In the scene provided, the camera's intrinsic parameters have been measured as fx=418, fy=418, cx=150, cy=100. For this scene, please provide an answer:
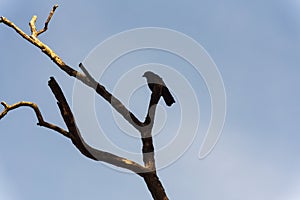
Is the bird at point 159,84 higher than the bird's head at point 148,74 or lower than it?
lower

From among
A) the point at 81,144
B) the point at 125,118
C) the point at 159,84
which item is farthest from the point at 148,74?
the point at 81,144

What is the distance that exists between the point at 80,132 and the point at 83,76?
132 cm

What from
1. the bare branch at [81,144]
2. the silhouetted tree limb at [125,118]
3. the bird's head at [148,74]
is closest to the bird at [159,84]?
the bird's head at [148,74]

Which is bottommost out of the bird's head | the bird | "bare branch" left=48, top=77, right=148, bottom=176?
"bare branch" left=48, top=77, right=148, bottom=176

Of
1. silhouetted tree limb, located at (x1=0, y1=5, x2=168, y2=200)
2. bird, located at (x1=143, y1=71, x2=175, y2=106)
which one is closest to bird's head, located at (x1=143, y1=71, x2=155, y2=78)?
bird, located at (x1=143, y1=71, x2=175, y2=106)

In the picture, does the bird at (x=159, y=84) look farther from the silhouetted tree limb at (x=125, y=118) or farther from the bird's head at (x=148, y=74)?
the silhouetted tree limb at (x=125, y=118)

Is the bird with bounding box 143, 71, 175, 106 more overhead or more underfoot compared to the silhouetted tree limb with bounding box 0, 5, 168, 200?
more overhead

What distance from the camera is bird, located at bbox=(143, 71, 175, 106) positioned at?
9250 millimetres

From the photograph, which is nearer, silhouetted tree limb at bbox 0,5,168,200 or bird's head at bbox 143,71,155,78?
silhouetted tree limb at bbox 0,5,168,200

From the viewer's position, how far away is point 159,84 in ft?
30.3

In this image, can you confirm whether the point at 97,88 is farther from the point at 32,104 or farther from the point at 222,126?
the point at 222,126

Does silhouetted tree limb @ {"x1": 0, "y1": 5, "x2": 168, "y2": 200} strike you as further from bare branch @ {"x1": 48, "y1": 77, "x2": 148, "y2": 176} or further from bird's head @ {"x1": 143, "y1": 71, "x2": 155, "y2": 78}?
bird's head @ {"x1": 143, "y1": 71, "x2": 155, "y2": 78}

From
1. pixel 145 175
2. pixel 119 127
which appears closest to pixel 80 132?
pixel 119 127

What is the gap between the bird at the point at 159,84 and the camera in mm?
9250
